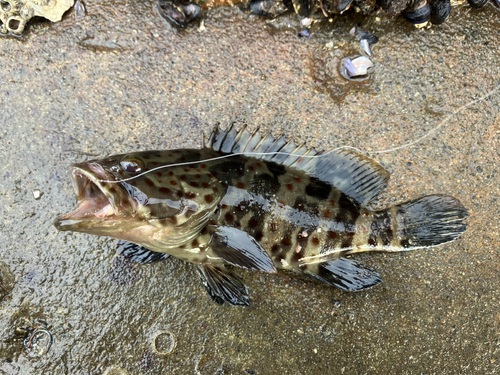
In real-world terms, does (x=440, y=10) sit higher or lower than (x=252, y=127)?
higher

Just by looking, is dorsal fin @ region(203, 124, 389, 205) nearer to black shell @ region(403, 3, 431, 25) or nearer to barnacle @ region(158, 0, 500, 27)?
Result: barnacle @ region(158, 0, 500, 27)

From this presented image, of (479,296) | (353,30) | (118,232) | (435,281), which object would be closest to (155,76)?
(118,232)

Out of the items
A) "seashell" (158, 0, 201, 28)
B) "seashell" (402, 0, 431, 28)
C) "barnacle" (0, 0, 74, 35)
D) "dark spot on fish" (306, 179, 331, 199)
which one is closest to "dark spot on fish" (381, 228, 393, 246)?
"dark spot on fish" (306, 179, 331, 199)

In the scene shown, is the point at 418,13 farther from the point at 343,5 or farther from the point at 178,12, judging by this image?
the point at 178,12

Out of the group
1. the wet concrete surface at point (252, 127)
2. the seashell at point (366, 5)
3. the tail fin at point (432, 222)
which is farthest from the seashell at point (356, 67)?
the tail fin at point (432, 222)

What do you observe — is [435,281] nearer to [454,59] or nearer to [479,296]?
[479,296]

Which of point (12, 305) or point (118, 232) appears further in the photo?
point (12, 305)

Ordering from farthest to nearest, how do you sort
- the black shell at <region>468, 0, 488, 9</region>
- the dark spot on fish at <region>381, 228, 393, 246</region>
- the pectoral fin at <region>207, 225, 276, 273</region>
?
the black shell at <region>468, 0, 488, 9</region> < the dark spot on fish at <region>381, 228, 393, 246</region> < the pectoral fin at <region>207, 225, 276, 273</region>

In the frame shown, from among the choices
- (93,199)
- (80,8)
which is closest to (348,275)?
(93,199)
